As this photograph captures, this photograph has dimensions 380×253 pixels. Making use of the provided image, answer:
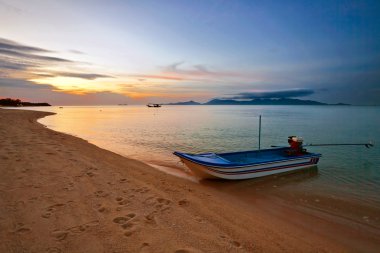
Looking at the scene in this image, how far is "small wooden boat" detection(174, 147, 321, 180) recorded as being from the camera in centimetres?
1194

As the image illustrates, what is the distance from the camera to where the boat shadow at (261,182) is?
11929mm

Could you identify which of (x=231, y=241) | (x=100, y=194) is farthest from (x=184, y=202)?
(x=100, y=194)

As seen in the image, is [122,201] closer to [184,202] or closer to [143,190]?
[143,190]

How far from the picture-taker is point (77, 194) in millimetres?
7164

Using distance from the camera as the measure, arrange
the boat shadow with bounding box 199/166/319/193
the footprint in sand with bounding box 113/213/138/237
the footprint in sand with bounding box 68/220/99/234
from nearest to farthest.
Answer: the footprint in sand with bounding box 68/220/99/234 < the footprint in sand with bounding box 113/213/138/237 < the boat shadow with bounding box 199/166/319/193

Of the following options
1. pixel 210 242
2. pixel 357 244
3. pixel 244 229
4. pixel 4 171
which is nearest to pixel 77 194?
pixel 4 171

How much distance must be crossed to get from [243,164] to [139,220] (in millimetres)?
7915

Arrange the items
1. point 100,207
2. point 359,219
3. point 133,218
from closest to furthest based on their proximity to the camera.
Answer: point 133,218, point 100,207, point 359,219

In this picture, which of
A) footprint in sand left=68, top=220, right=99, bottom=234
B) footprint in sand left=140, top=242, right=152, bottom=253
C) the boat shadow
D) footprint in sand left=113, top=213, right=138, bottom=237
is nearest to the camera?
footprint in sand left=140, top=242, right=152, bottom=253

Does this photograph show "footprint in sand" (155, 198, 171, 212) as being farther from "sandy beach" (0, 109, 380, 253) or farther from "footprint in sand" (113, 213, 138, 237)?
"footprint in sand" (113, 213, 138, 237)

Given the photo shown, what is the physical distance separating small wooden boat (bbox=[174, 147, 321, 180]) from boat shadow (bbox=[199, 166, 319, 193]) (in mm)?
273

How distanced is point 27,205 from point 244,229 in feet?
19.1

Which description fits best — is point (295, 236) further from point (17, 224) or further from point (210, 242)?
point (17, 224)

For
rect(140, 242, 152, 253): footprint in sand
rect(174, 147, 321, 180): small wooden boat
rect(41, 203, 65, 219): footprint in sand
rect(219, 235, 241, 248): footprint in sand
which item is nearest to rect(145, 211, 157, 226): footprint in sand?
rect(140, 242, 152, 253): footprint in sand
